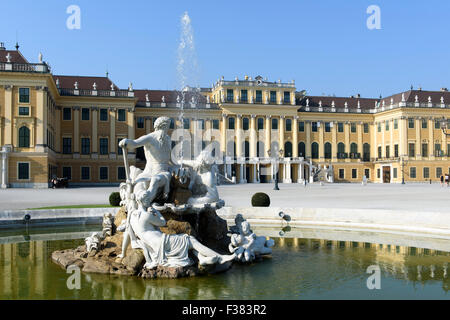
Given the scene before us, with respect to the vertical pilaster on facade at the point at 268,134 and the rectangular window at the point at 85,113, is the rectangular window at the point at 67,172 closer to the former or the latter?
the rectangular window at the point at 85,113

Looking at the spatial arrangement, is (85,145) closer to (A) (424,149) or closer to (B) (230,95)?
(B) (230,95)

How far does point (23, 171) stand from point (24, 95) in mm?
6811

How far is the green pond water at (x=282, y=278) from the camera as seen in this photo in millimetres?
7297

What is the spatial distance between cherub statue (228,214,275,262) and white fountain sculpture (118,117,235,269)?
899mm

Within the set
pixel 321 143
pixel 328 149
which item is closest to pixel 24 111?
pixel 321 143

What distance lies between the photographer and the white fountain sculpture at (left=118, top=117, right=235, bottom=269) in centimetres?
831

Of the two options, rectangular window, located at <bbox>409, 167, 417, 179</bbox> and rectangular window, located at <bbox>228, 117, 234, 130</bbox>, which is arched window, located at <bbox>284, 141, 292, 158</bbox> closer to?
rectangular window, located at <bbox>228, 117, 234, 130</bbox>

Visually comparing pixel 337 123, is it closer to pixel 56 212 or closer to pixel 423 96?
pixel 423 96

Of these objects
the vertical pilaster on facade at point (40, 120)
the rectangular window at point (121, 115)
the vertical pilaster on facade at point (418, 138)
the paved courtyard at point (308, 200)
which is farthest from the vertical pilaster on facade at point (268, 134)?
the paved courtyard at point (308, 200)

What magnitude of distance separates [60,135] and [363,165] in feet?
133

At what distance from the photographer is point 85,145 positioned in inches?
2111

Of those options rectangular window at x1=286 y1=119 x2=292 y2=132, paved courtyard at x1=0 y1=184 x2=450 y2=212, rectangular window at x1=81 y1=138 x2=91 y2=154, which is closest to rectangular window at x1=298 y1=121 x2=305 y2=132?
rectangular window at x1=286 y1=119 x2=292 y2=132

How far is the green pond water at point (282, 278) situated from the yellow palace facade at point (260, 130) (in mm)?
40328

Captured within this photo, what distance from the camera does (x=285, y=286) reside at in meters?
7.75
